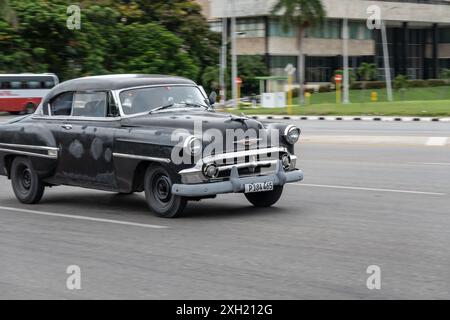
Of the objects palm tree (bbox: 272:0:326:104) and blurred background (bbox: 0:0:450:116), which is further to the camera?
palm tree (bbox: 272:0:326:104)

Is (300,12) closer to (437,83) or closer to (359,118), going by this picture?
(359,118)

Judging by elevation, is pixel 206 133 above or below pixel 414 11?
below

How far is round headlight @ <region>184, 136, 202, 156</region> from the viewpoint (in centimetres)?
1016

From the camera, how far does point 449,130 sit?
28297 millimetres

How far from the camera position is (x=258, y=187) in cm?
1052

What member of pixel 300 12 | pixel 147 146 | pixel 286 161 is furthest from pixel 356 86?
pixel 147 146

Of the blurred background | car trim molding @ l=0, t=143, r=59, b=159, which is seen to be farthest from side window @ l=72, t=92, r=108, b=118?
the blurred background

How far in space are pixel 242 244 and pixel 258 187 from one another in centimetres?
184

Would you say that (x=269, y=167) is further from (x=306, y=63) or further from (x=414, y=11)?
(x=414, y=11)

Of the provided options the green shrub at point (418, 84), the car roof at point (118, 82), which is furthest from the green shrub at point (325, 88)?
the car roof at point (118, 82)

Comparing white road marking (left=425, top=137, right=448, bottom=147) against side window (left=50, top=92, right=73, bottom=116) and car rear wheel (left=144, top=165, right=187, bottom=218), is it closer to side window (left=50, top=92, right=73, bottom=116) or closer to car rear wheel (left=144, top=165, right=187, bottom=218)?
side window (left=50, top=92, right=73, bottom=116)

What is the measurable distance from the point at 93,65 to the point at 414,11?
4829 centimetres

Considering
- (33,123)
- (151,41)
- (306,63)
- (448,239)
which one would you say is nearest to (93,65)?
(151,41)

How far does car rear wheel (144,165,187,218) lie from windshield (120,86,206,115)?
1013mm
